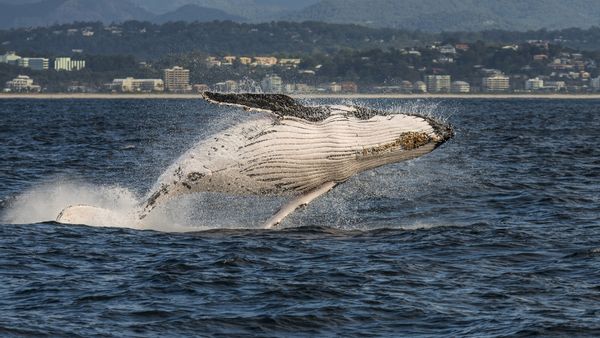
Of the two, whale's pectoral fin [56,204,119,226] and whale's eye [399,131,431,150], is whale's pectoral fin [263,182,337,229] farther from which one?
whale's pectoral fin [56,204,119,226]

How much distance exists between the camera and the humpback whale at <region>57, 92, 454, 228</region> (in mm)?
19781

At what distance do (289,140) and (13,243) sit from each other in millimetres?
5060

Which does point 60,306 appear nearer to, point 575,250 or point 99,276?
point 99,276

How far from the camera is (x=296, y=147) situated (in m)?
19.8

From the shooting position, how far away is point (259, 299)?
56.4 ft

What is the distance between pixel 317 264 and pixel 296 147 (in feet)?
6.01

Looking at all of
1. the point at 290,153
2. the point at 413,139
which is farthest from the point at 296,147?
the point at 413,139

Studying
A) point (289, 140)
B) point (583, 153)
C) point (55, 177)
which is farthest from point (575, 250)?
point (583, 153)

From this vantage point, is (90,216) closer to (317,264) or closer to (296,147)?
(296,147)

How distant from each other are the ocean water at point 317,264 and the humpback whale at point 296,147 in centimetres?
103

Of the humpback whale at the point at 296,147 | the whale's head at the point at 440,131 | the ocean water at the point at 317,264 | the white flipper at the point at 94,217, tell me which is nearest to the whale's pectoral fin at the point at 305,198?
the humpback whale at the point at 296,147

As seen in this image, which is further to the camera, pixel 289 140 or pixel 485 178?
pixel 485 178

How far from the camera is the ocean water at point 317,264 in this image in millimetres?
16078

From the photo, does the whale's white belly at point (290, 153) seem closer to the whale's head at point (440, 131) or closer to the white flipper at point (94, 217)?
the whale's head at point (440, 131)
